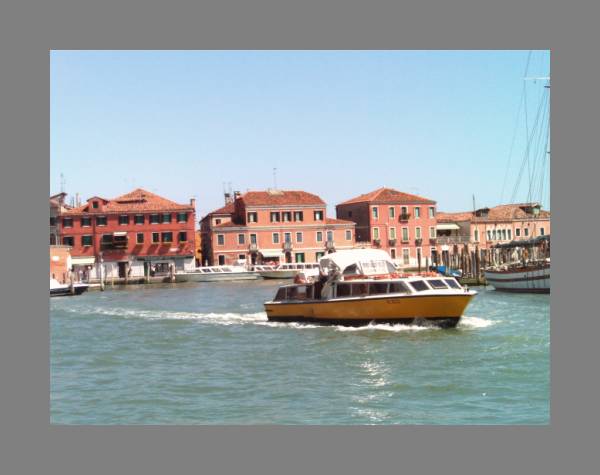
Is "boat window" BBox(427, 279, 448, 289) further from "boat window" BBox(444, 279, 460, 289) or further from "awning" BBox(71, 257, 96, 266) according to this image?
"awning" BBox(71, 257, 96, 266)

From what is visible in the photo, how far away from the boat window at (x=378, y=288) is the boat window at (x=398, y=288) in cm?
14

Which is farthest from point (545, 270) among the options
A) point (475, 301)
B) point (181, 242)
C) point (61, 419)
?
point (181, 242)

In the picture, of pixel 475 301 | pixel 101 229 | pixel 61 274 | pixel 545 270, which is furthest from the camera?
pixel 101 229

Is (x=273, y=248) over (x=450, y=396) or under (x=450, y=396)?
over

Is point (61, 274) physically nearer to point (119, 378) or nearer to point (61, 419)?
point (119, 378)

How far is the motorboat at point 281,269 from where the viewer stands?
33.5 m

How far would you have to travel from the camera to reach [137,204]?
34844 millimetres

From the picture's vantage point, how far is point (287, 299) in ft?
50.8

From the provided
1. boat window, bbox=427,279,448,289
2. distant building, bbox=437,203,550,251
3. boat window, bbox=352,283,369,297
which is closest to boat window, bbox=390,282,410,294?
boat window, bbox=427,279,448,289

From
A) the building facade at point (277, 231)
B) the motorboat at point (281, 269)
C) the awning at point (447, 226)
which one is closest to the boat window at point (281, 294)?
the motorboat at point (281, 269)

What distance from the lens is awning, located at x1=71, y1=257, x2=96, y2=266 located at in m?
33.7

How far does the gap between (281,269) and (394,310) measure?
20468 millimetres

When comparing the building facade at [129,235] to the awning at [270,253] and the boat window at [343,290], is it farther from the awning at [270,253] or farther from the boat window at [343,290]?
the boat window at [343,290]

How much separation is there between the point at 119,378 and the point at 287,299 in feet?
19.5
